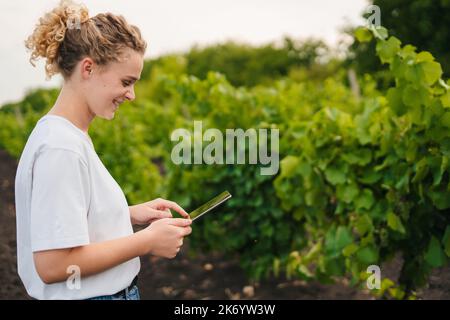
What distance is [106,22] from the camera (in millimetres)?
1688

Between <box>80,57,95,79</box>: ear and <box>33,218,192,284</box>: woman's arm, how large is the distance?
45 centimetres

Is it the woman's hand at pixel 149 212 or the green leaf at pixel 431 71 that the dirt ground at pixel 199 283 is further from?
the woman's hand at pixel 149 212

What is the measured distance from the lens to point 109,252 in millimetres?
1552

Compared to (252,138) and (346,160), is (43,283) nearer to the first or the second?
(346,160)

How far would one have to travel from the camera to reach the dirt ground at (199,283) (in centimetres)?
445

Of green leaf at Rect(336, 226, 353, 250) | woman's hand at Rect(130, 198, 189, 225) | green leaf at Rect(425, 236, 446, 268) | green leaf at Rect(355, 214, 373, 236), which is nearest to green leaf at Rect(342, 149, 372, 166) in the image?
green leaf at Rect(355, 214, 373, 236)

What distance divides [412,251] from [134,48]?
7.53 feet

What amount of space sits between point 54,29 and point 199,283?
3774 millimetres

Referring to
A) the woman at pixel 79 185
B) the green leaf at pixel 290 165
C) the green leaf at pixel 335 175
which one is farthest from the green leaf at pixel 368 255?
the woman at pixel 79 185

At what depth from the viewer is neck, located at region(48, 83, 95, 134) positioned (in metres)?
1.64

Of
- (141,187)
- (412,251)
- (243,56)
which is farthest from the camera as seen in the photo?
(243,56)

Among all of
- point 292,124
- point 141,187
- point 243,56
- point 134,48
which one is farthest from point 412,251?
point 243,56
